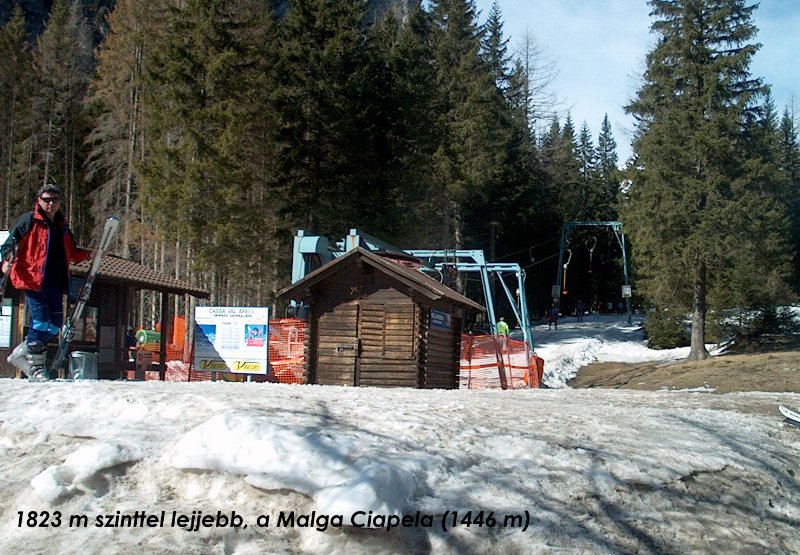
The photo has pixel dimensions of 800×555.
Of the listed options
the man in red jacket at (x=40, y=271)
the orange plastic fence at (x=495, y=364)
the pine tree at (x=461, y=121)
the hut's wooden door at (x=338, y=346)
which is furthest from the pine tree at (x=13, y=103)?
the man in red jacket at (x=40, y=271)

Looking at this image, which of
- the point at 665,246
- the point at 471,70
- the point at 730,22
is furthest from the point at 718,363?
the point at 471,70

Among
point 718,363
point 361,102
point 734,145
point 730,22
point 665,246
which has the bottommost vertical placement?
point 718,363

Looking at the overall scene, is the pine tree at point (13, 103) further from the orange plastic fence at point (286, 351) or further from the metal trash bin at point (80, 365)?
the metal trash bin at point (80, 365)

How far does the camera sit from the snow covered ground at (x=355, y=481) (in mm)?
4172

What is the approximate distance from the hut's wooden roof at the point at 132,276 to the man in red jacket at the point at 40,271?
9.54m

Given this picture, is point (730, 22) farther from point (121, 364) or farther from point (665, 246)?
point (121, 364)

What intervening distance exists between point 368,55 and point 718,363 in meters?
21.4

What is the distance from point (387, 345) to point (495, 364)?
887cm

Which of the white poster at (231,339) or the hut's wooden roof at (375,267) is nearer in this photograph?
the hut's wooden roof at (375,267)

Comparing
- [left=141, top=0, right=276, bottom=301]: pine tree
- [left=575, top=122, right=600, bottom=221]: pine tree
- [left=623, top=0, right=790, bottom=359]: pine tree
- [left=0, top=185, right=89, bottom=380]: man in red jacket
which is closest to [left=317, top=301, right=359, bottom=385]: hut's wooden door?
[left=0, top=185, right=89, bottom=380]: man in red jacket

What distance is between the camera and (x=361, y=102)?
3600 cm

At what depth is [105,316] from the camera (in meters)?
19.0

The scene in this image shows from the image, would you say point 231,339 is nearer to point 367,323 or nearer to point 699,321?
point 367,323

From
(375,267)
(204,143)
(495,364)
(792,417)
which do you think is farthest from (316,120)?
(792,417)
